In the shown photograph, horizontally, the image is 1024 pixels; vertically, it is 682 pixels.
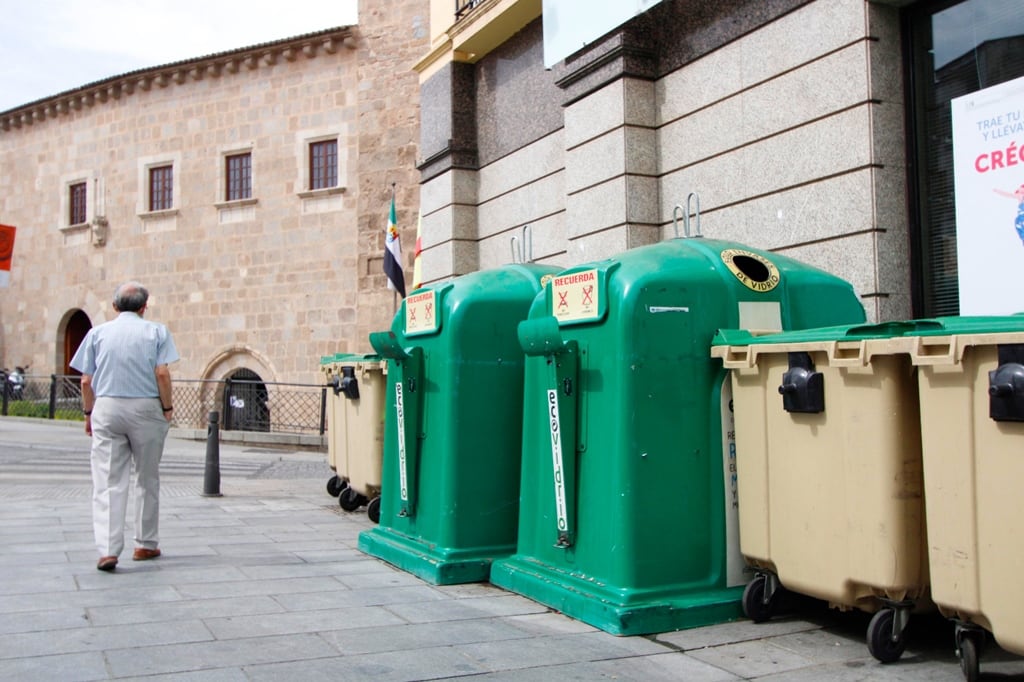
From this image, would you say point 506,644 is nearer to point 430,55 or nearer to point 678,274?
point 678,274

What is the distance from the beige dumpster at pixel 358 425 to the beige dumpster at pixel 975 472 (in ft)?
16.4

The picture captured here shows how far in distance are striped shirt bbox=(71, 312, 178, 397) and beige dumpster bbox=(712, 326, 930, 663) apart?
363 centimetres

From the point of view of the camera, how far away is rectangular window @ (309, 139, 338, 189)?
80.8 feet

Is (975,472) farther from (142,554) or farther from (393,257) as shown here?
(393,257)

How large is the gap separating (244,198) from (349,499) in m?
18.3

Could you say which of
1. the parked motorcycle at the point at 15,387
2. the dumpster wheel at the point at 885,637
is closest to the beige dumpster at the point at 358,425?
the dumpster wheel at the point at 885,637

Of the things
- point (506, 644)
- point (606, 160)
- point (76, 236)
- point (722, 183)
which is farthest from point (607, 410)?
point (76, 236)

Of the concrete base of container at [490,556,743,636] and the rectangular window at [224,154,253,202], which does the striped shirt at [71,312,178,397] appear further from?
the rectangular window at [224,154,253,202]

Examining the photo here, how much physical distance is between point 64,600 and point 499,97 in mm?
8862

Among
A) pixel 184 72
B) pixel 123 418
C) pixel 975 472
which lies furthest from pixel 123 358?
pixel 184 72

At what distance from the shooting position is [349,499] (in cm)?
920

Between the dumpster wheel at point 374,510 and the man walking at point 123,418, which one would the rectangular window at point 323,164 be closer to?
the dumpster wheel at point 374,510

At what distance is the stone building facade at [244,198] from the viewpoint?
23.6m

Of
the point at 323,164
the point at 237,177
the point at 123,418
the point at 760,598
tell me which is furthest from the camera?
the point at 237,177
